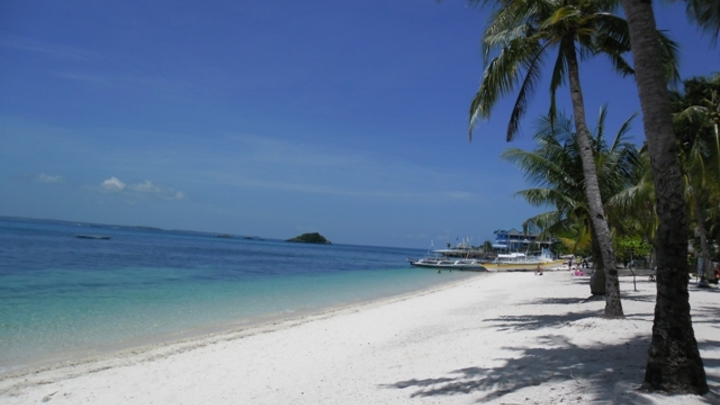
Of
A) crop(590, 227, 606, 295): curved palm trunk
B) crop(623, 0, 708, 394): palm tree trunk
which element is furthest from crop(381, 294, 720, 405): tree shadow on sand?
crop(590, 227, 606, 295): curved palm trunk

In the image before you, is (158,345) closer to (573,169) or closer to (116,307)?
(116,307)

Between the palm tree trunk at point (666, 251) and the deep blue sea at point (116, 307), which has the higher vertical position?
the palm tree trunk at point (666, 251)

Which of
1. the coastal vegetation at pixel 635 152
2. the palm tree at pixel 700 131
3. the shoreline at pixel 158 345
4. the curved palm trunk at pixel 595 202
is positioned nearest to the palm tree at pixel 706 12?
the coastal vegetation at pixel 635 152

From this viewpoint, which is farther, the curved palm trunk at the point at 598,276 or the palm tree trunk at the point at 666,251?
the curved palm trunk at the point at 598,276

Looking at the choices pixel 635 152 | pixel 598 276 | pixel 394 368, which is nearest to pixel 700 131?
pixel 635 152

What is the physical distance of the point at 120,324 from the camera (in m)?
12.8

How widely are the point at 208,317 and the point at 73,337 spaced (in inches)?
167

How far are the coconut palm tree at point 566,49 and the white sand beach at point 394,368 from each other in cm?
204

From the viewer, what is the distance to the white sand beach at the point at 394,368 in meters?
5.30

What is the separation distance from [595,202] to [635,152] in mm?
5553

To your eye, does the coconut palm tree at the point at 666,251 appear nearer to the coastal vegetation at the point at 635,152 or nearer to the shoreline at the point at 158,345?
the coastal vegetation at the point at 635,152

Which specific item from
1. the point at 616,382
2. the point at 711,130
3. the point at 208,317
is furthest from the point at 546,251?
the point at 616,382

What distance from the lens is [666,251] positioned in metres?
4.62

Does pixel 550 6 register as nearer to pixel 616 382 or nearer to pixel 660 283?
pixel 660 283
